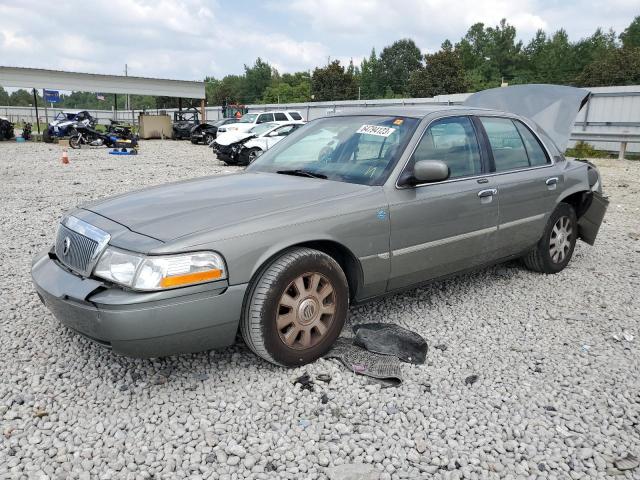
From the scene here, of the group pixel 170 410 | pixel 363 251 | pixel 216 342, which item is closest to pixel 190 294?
pixel 216 342

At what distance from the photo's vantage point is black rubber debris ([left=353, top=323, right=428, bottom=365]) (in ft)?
11.4

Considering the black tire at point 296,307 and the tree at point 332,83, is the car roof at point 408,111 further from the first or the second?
the tree at point 332,83

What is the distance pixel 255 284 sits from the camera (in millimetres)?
2980

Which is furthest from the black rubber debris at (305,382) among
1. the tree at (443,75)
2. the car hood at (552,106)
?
the tree at (443,75)

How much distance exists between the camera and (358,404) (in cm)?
293

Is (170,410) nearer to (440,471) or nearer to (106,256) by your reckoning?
(106,256)

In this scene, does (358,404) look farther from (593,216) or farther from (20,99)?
(20,99)

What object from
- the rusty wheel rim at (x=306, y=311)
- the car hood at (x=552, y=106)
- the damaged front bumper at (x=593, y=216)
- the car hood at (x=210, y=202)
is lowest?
the rusty wheel rim at (x=306, y=311)

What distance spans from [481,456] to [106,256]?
7.08 feet

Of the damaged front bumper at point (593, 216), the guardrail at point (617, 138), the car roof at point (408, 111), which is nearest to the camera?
the car roof at point (408, 111)

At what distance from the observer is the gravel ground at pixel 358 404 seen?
247 cm

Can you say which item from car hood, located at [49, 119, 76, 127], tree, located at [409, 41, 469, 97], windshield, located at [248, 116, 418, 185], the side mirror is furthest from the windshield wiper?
tree, located at [409, 41, 469, 97]

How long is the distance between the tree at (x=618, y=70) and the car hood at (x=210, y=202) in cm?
5033

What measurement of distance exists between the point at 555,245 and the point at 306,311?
10.2 feet
